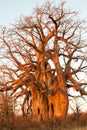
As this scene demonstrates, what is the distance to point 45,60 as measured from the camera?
24.2 m

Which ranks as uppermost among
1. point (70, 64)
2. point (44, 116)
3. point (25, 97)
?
point (70, 64)

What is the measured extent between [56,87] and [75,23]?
15.3 ft

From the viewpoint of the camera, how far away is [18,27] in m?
23.1

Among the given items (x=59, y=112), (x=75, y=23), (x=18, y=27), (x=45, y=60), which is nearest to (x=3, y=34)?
(x=18, y=27)

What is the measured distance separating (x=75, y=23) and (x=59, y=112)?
628cm

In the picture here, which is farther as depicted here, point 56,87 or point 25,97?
point 25,97

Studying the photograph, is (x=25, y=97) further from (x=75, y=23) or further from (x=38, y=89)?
(x=75, y=23)

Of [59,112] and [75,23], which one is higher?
[75,23]

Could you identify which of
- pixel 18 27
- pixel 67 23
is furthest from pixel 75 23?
pixel 18 27

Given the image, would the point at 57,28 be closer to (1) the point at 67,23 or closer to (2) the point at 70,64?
(1) the point at 67,23

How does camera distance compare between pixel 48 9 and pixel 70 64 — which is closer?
pixel 48 9

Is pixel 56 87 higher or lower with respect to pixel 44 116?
higher

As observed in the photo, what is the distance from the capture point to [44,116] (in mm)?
23250

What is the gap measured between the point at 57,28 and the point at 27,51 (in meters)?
2.70
